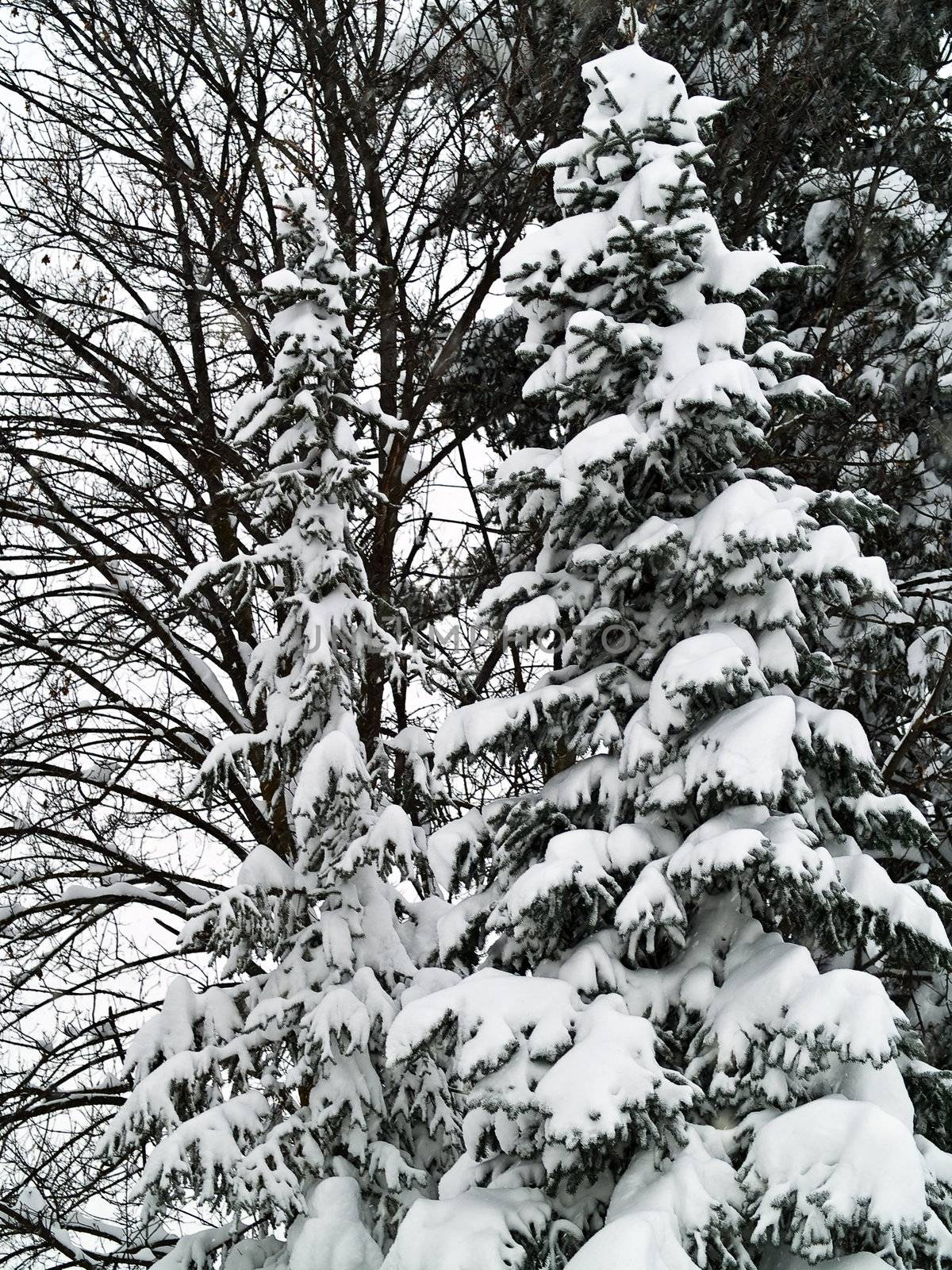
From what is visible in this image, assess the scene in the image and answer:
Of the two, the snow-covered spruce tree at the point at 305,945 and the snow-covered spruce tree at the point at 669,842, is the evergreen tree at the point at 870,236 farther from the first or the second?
the snow-covered spruce tree at the point at 305,945

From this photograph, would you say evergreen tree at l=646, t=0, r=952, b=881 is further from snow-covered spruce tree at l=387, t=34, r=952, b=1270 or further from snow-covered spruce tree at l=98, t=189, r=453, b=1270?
Answer: snow-covered spruce tree at l=98, t=189, r=453, b=1270

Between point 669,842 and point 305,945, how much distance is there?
264 centimetres

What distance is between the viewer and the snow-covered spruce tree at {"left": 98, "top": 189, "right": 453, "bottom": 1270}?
624 cm

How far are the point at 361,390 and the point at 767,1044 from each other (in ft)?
26.5

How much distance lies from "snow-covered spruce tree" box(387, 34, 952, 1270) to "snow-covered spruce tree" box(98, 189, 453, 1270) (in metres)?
0.76

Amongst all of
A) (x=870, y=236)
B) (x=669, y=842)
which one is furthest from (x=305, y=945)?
(x=870, y=236)

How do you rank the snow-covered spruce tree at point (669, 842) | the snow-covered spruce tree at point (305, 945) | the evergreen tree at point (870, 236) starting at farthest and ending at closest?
1. the evergreen tree at point (870, 236)
2. the snow-covered spruce tree at point (305, 945)
3. the snow-covered spruce tree at point (669, 842)

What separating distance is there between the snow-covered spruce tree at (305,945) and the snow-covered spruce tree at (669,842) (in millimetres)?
760

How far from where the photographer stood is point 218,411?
12.4m

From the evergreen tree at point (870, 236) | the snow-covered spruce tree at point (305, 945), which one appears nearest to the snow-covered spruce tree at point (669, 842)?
the snow-covered spruce tree at point (305, 945)

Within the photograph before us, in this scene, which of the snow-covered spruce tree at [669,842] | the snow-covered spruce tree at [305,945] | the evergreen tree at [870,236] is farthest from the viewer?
the evergreen tree at [870,236]

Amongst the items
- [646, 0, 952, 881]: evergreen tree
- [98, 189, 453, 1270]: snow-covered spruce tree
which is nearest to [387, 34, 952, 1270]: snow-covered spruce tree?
[98, 189, 453, 1270]: snow-covered spruce tree

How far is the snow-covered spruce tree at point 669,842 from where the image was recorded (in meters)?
4.27

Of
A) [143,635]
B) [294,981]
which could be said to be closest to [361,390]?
[143,635]
